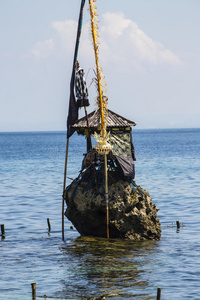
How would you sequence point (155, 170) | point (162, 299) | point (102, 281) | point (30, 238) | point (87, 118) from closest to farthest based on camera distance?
point (162, 299) → point (102, 281) → point (87, 118) → point (30, 238) → point (155, 170)

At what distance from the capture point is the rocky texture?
97.9 feet

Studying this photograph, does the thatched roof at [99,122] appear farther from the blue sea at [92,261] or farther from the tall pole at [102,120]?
the blue sea at [92,261]

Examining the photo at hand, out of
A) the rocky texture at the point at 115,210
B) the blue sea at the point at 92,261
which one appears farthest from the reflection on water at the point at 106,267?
the rocky texture at the point at 115,210

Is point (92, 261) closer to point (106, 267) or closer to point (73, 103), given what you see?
point (106, 267)

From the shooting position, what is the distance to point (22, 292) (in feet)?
76.0

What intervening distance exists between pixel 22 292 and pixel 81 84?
11694mm

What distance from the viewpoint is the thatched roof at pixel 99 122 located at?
30.0m

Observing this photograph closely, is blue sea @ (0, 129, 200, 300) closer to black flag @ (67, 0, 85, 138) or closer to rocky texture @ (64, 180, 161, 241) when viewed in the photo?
rocky texture @ (64, 180, 161, 241)

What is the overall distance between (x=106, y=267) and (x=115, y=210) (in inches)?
167

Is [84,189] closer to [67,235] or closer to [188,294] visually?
[67,235]

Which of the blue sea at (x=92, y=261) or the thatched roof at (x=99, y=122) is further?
the thatched roof at (x=99, y=122)

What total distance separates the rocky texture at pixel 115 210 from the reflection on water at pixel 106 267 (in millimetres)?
616

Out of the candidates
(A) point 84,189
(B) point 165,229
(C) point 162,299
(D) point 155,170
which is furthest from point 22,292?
(D) point 155,170

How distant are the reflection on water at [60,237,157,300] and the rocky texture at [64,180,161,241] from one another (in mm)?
616
